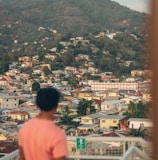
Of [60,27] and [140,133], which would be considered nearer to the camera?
[140,133]

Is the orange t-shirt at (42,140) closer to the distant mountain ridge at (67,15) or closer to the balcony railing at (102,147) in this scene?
the balcony railing at (102,147)

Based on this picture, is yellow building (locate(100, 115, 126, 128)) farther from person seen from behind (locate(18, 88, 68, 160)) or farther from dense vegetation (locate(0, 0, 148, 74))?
person seen from behind (locate(18, 88, 68, 160))

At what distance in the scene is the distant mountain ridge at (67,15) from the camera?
5230 mm

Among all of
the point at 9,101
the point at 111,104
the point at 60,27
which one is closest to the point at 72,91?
the point at 111,104

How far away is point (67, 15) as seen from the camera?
22.4 feet

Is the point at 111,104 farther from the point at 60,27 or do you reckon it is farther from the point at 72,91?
the point at 60,27

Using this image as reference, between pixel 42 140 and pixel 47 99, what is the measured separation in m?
0.13

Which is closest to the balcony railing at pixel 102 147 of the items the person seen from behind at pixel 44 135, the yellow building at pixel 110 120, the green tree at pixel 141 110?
the green tree at pixel 141 110

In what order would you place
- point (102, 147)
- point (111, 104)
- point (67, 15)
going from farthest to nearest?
1. point (67, 15)
2. point (111, 104)
3. point (102, 147)

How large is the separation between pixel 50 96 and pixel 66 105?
365 centimetres

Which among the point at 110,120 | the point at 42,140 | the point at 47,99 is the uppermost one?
the point at 47,99

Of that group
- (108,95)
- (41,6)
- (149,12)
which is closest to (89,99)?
(108,95)

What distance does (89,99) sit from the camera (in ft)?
17.2

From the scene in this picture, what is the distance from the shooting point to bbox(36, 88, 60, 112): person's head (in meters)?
1.31
